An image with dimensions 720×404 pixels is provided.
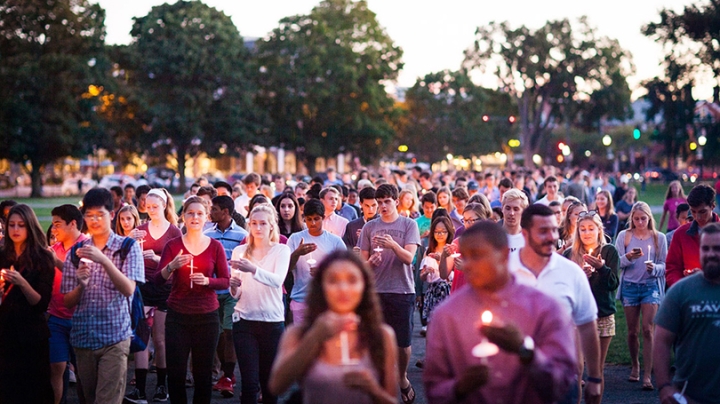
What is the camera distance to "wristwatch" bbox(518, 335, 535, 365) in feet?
13.0

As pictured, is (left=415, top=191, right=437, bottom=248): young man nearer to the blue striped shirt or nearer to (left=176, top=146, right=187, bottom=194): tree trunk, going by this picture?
the blue striped shirt

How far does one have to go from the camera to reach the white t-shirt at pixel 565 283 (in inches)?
210

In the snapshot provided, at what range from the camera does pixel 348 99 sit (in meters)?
70.4

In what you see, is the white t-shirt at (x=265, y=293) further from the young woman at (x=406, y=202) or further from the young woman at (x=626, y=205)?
the young woman at (x=626, y=205)

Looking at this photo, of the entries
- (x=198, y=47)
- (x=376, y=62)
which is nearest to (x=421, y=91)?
(x=376, y=62)

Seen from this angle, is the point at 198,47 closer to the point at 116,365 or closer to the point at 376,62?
the point at 376,62

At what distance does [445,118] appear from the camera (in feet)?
337

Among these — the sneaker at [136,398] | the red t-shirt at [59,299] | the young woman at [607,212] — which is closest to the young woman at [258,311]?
the red t-shirt at [59,299]

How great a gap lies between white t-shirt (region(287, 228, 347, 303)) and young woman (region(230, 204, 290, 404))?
787 millimetres

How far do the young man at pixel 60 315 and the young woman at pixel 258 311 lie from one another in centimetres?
129

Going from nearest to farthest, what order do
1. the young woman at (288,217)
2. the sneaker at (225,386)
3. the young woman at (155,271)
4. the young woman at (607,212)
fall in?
the young woman at (155,271), the sneaker at (225,386), the young woman at (288,217), the young woman at (607,212)

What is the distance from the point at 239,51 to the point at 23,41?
14.4 m

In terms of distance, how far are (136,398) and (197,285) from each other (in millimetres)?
1878

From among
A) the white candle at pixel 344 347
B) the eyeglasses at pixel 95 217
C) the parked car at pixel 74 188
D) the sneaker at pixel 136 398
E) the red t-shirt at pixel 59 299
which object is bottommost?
the sneaker at pixel 136 398
